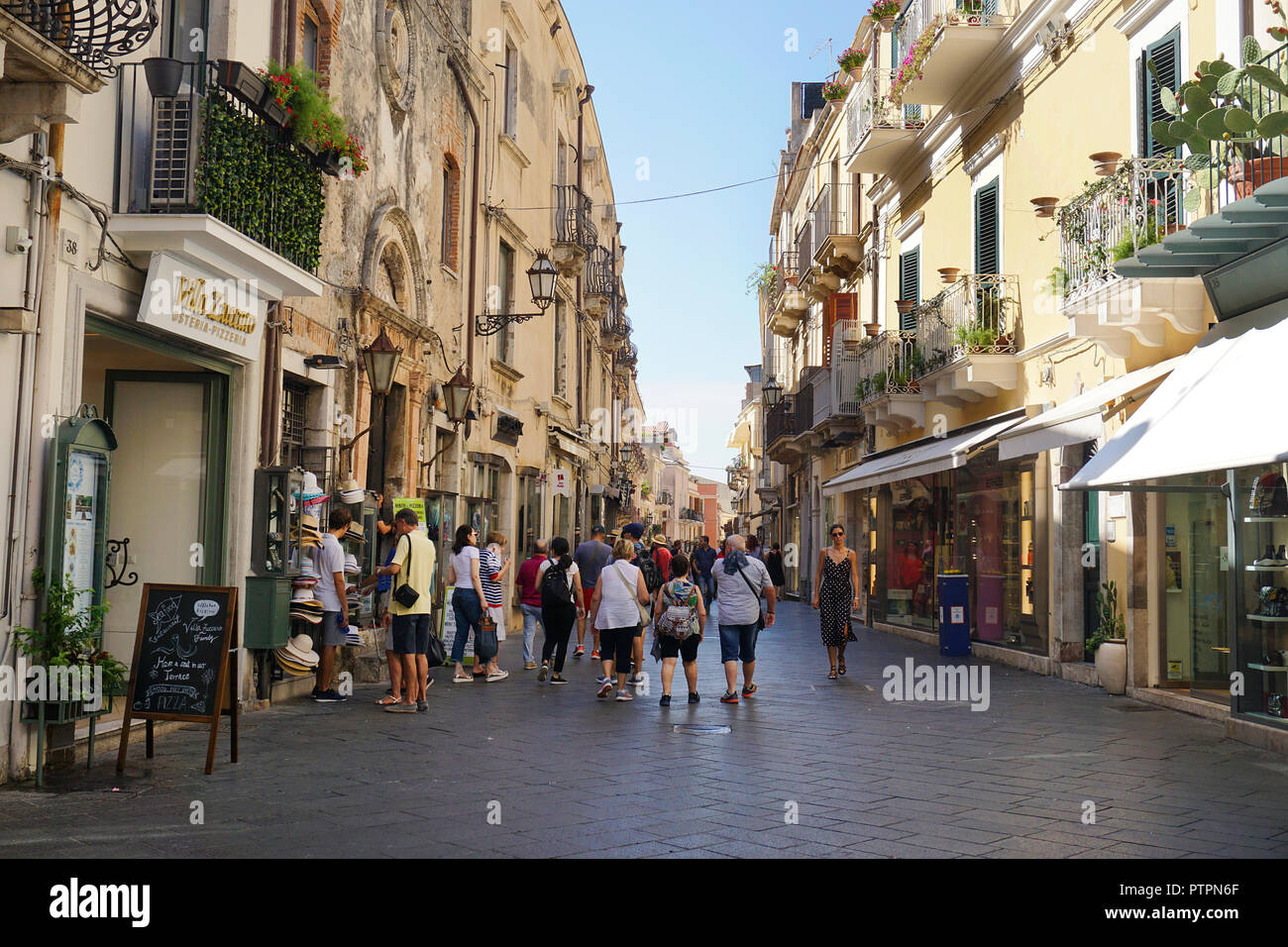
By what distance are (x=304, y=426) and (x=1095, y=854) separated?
30.2ft

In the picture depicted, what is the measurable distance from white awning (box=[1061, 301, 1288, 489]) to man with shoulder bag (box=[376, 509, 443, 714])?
18.4ft

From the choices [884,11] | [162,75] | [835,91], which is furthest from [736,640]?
[835,91]

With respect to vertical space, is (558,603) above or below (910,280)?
below

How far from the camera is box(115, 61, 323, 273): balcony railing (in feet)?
27.4

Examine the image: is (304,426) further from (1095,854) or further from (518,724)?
(1095,854)

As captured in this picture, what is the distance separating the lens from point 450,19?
17125 millimetres

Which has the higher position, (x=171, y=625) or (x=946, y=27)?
(x=946, y=27)

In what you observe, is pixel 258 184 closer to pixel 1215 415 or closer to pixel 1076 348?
pixel 1215 415

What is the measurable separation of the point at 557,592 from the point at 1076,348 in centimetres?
671

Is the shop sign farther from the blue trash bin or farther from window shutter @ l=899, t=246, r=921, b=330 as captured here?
window shutter @ l=899, t=246, r=921, b=330

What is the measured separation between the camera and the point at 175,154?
27.7 ft

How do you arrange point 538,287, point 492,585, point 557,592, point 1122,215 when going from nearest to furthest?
point 1122,215 < point 557,592 < point 492,585 < point 538,287

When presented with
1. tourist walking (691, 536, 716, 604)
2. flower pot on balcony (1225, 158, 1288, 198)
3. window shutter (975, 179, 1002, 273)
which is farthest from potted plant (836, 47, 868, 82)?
flower pot on balcony (1225, 158, 1288, 198)

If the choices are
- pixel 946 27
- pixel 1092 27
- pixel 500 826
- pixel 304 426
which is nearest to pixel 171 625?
pixel 500 826
